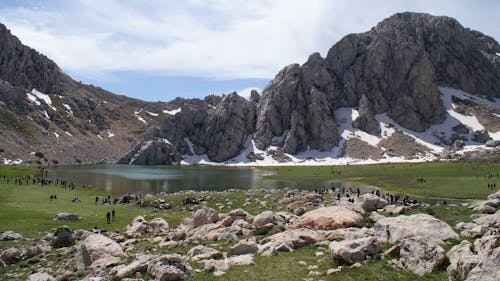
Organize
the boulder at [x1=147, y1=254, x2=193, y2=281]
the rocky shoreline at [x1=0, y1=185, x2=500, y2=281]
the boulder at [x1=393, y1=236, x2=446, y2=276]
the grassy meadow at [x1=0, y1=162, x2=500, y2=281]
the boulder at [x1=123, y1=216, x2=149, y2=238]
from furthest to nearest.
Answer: the boulder at [x1=123, y1=216, x2=149, y2=238] < the boulder at [x1=147, y1=254, x2=193, y2=281] < the grassy meadow at [x1=0, y1=162, x2=500, y2=281] < the rocky shoreline at [x1=0, y1=185, x2=500, y2=281] < the boulder at [x1=393, y1=236, x2=446, y2=276]

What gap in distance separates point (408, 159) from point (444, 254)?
19579cm

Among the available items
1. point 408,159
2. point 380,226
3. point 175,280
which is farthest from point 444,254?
point 408,159

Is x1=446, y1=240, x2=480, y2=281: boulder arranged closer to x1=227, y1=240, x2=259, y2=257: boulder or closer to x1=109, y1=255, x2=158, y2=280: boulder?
x1=227, y1=240, x2=259, y2=257: boulder

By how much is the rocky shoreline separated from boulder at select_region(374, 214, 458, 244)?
54 millimetres

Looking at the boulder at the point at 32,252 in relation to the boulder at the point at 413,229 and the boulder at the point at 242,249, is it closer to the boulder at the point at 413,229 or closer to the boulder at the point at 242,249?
the boulder at the point at 242,249

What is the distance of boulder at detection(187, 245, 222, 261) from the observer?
23.3 m

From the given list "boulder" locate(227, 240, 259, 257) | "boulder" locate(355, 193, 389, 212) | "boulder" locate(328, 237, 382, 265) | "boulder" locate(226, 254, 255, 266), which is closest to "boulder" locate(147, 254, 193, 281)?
"boulder" locate(226, 254, 255, 266)

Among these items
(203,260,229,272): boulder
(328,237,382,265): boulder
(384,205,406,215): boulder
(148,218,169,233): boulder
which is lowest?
(148,218,169,233): boulder

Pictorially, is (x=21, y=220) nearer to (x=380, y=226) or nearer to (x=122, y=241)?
(x=122, y=241)

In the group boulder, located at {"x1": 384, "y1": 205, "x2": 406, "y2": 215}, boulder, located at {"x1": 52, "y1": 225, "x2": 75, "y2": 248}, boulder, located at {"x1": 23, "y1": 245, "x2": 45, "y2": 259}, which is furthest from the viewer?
boulder, located at {"x1": 52, "y1": 225, "x2": 75, "y2": 248}

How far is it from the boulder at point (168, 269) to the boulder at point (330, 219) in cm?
1110

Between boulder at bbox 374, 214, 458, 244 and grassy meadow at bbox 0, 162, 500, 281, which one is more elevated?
boulder at bbox 374, 214, 458, 244

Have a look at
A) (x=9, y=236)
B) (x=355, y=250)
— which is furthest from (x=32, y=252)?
(x=355, y=250)

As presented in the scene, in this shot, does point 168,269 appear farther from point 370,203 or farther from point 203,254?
point 370,203
